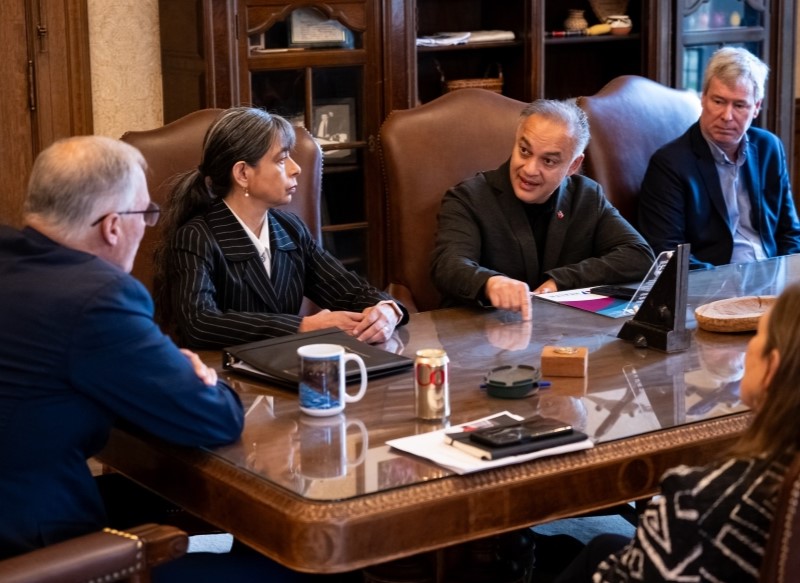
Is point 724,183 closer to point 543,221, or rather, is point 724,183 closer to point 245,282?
point 543,221

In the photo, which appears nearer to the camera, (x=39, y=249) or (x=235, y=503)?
(x=235, y=503)

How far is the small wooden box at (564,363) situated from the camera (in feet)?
7.64

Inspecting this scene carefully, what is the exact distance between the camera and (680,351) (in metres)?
2.53

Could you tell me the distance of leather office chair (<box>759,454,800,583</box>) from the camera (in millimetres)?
1494

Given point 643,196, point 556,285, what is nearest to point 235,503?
point 556,285

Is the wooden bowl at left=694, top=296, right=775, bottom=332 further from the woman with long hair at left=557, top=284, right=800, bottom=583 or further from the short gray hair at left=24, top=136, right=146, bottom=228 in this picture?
the short gray hair at left=24, top=136, right=146, bottom=228

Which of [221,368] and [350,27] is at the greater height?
[350,27]

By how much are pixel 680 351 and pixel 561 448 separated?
2.31 ft

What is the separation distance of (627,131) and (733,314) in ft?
4.33

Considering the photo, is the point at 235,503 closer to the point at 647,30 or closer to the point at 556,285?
the point at 556,285

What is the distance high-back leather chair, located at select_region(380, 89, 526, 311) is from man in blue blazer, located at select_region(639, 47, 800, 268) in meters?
0.54

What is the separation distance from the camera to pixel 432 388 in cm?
208

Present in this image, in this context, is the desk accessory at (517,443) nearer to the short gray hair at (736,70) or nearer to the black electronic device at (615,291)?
the black electronic device at (615,291)

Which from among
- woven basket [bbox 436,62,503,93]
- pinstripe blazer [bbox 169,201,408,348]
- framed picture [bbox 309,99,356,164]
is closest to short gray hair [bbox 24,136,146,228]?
pinstripe blazer [bbox 169,201,408,348]
